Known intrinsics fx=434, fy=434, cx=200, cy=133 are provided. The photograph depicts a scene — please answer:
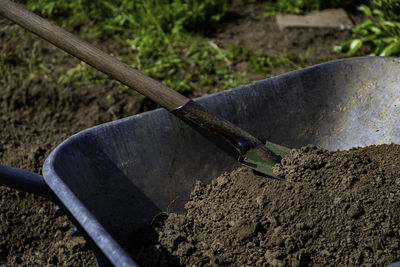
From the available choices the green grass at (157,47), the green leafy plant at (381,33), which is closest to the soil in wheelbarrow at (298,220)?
the green grass at (157,47)

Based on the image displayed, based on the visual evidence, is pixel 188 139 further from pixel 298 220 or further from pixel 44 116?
pixel 44 116

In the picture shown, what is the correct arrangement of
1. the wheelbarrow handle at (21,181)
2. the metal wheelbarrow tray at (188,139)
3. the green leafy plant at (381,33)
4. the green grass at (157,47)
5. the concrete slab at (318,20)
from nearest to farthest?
the wheelbarrow handle at (21,181), the metal wheelbarrow tray at (188,139), the green leafy plant at (381,33), the green grass at (157,47), the concrete slab at (318,20)

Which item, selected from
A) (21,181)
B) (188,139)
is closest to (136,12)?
(188,139)

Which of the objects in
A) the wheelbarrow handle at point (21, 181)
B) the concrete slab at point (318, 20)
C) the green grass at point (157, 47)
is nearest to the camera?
the wheelbarrow handle at point (21, 181)

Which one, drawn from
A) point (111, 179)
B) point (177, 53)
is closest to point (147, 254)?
point (111, 179)

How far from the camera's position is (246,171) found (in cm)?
183

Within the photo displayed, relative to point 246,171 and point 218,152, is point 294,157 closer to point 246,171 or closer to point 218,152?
point 246,171

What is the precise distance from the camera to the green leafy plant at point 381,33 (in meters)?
3.20

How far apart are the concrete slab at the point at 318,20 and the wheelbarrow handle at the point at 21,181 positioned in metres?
3.14

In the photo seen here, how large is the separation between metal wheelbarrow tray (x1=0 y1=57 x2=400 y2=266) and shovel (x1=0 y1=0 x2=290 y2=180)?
0.39ft

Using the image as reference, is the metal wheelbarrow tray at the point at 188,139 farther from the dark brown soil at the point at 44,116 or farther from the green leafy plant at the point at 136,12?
the green leafy plant at the point at 136,12

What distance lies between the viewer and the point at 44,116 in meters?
2.99

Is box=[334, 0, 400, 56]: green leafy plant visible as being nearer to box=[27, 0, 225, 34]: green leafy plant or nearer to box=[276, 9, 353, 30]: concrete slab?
box=[276, 9, 353, 30]: concrete slab

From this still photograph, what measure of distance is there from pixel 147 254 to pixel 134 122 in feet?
1.70
